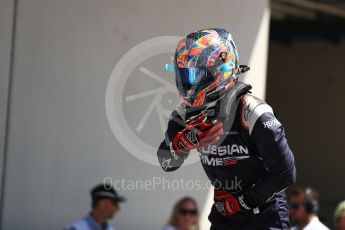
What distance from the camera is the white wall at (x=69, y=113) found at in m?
6.36

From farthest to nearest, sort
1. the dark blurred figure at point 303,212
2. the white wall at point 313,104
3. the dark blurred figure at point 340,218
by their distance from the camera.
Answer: the white wall at point 313,104, the dark blurred figure at point 303,212, the dark blurred figure at point 340,218

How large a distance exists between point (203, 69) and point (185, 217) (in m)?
2.78

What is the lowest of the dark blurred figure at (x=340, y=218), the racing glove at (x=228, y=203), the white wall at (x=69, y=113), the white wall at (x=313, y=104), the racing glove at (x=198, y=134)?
the racing glove at (x=228, y=203)

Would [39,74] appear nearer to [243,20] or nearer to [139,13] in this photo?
[139,13]

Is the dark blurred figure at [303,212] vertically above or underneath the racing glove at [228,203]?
above

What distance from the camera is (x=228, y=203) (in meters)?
3.39

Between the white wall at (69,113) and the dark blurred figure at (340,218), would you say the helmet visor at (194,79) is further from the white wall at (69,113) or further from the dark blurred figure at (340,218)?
the white wall at (69,113)

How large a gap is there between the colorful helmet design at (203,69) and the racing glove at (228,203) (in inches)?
18.1

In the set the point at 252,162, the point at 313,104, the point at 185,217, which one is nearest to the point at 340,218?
the point at 185,217

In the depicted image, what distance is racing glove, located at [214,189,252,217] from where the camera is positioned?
335cm

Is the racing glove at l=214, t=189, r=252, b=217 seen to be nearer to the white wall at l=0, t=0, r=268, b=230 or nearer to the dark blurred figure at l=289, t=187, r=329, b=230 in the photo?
the dark blurred figure at l=289, t=187, r=329, b=230

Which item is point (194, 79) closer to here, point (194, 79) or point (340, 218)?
point (194, 79)

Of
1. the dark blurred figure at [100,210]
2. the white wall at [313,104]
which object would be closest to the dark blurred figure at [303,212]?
the dark blurred figure at [100,210]

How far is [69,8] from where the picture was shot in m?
6.50
